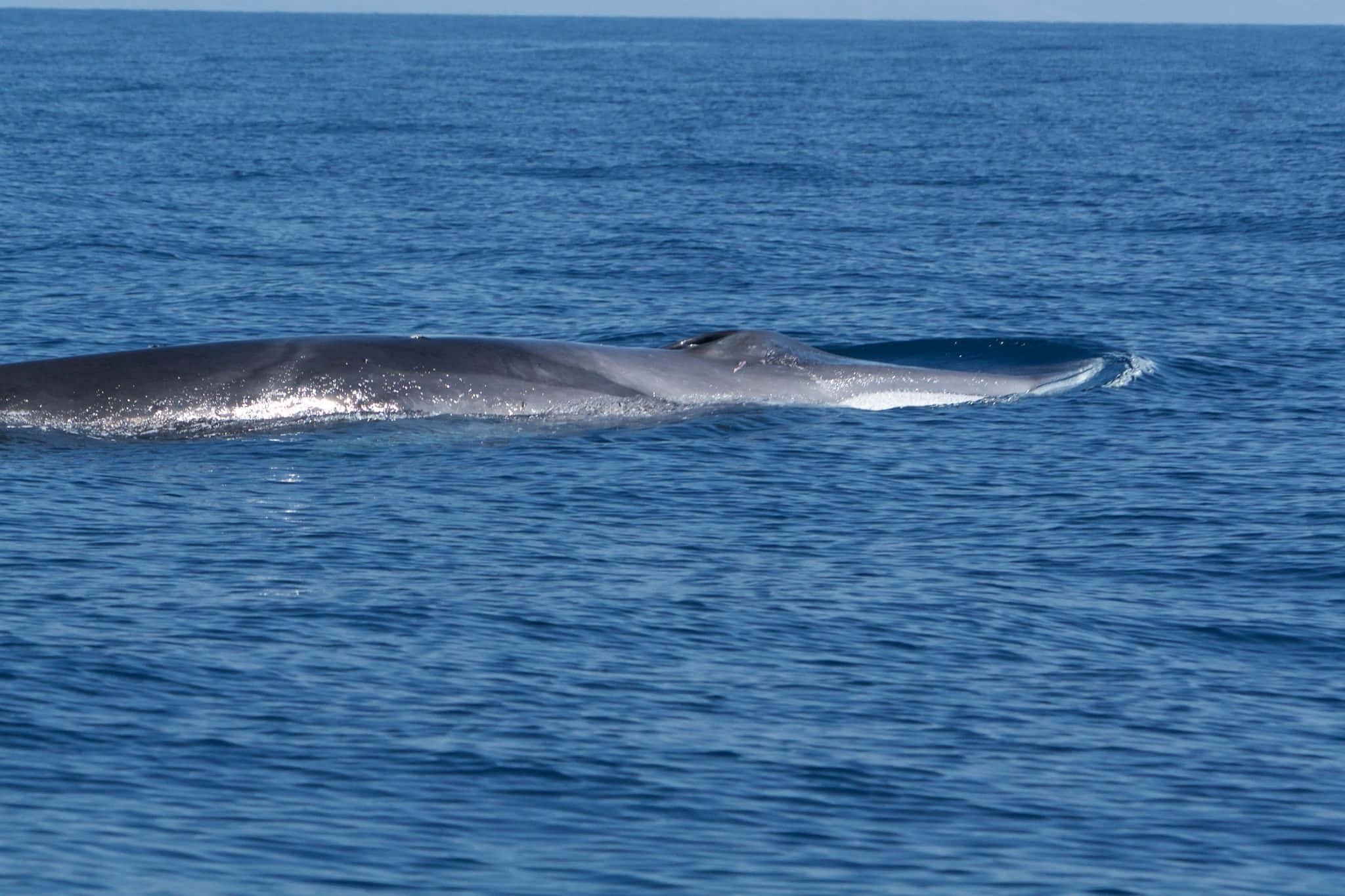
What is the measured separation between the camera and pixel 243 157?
Answer: 5341cm

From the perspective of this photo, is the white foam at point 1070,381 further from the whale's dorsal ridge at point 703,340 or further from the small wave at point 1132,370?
the whale's dorsal ridge at point 703,340

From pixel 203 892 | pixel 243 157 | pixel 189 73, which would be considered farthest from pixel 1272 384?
pixel 189 73

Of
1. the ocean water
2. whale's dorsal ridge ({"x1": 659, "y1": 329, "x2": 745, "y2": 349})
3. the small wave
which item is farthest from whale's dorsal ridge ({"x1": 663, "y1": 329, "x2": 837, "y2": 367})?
the small wave

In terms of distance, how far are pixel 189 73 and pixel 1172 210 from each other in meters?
65.4

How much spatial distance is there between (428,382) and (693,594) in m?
6.77

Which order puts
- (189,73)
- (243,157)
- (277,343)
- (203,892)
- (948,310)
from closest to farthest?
(203,892), (277,343), (948,310), (243,157), (189,73)

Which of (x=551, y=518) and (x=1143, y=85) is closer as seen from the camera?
(x=551, y=518)

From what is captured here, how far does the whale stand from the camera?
20.4 meters

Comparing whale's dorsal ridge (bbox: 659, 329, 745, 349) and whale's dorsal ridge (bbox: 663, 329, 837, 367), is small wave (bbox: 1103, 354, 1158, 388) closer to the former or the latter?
whale's dorsal ridge (bbox: 663, 329, 837, 367)

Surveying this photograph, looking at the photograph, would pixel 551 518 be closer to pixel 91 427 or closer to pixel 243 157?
pixel 91 427

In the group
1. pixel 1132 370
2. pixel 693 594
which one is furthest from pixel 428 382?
pixel 1132 370

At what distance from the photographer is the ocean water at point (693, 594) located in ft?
36.3

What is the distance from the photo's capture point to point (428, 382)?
21.5 m

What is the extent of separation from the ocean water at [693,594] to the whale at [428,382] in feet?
1.27
